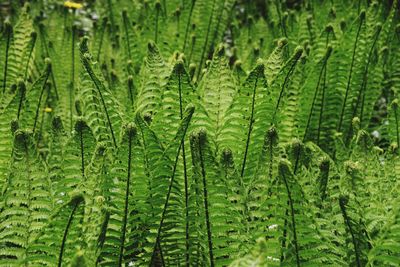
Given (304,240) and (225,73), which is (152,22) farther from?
(304,240)

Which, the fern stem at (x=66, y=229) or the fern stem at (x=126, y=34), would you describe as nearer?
the fern stem at (x=66, y=229)

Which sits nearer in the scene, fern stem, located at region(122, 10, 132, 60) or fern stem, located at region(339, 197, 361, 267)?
fern stem, located at region(339, 197, 361, 267)

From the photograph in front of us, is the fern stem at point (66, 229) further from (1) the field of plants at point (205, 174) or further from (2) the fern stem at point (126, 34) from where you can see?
(2) the fern stem at point (126, 34)

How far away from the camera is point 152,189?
133 centimetres

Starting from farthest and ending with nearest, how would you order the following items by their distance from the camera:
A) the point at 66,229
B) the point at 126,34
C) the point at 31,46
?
1. the point at 126,34
2. the point at 31,46
3. the point at 66,229

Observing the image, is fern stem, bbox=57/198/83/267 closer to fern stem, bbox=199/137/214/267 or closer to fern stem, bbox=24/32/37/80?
fern stem, bbox=199/137/214/267

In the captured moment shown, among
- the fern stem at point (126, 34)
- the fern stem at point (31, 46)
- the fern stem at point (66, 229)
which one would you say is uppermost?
the fern stem at point (126, 34)

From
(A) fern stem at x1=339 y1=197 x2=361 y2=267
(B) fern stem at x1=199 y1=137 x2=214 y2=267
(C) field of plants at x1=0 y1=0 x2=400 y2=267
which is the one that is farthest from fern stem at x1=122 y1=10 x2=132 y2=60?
(A) fern stem at x1=339 y1=197 x2=361 y2=267

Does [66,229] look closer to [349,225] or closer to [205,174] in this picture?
[205,174]

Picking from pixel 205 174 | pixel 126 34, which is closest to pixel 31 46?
pixel 126 34

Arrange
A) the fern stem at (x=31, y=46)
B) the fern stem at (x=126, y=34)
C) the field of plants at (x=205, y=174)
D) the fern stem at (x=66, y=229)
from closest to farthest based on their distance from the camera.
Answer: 1. the fern stem at (x=66, y=229)
2. the field of plants at (x=205, y=174)
3. the fern stem at (x=31, y=46)
4. the fern stem at (x=126, y=34)

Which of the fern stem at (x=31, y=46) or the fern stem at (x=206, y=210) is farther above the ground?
the fern stem at (x=31, y=46)

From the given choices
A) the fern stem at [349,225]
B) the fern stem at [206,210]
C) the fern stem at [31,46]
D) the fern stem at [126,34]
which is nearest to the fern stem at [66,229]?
the fern stem at [206,210]

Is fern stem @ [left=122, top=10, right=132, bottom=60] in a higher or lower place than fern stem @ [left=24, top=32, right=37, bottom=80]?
higher
